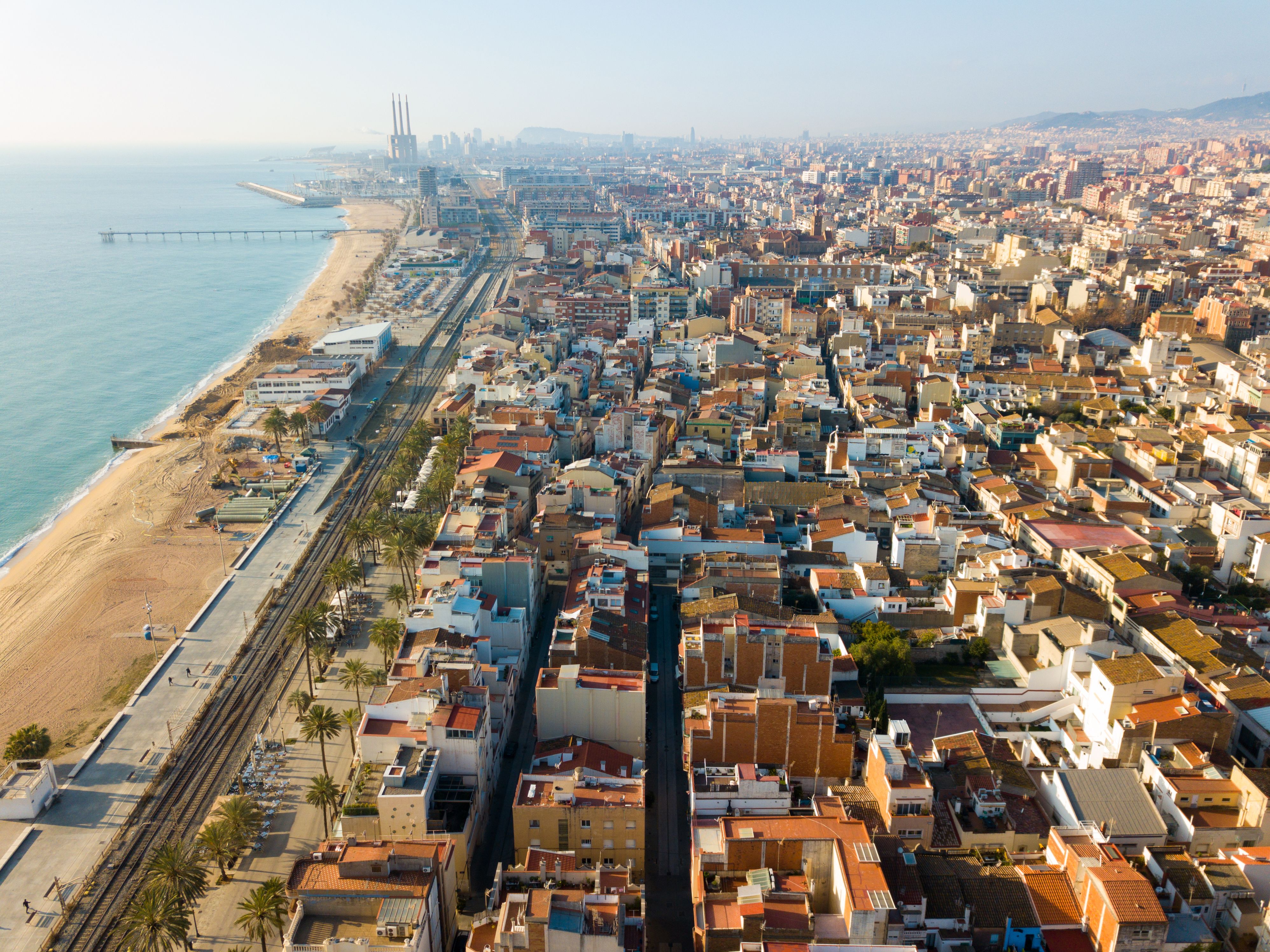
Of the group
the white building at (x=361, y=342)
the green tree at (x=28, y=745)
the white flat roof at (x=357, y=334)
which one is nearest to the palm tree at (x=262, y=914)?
the green tree at (x=28, y=745)

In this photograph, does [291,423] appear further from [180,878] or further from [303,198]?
[303,198]

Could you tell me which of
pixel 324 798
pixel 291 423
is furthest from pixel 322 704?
pixel 291 423

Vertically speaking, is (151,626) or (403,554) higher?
(403,554)

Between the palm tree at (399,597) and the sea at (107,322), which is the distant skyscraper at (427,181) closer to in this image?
the sea at (107,322)

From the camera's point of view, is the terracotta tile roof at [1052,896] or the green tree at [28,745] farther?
the green tree at [28,745]

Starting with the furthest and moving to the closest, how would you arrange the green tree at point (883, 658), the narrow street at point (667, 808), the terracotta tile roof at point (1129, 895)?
1. the green tree at point (883, 658)
2. the narrow street at point (667, 808)
3. the terracotta tile roof at point (1129, 895)

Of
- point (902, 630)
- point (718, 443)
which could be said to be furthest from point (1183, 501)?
point (718, 443)
